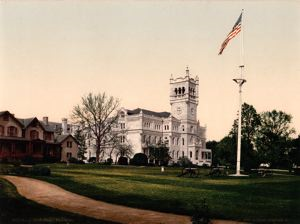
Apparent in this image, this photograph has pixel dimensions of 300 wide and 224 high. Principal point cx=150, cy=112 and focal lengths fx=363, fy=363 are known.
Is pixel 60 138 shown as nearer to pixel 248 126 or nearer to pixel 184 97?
pixel 248 126

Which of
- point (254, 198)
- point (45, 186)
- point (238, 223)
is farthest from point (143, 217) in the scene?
point (45, 186)

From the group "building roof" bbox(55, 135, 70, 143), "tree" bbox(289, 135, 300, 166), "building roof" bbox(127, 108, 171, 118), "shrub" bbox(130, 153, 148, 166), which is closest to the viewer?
"tree" bbox(289, 135, 300, 166)

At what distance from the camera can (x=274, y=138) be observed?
6028cm

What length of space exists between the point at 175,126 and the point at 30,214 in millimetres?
75322

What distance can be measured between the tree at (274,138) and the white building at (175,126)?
82.5 feet

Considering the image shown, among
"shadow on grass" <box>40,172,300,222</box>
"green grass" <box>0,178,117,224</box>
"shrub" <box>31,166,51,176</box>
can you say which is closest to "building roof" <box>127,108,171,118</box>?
"shrub" <box>31,166,51,176</box>

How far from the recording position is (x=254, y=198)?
17453 millimetres

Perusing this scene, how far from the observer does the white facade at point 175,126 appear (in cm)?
8069

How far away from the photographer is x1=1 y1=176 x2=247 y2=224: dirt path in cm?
1210

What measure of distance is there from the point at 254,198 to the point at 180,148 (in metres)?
69.9

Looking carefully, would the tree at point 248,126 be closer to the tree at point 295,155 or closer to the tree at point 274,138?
the tree at point 274,138

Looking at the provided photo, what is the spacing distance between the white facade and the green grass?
210ft

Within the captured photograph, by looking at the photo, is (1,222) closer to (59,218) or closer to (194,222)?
(59,218)

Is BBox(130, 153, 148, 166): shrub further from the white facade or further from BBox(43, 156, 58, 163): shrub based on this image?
the white facade
